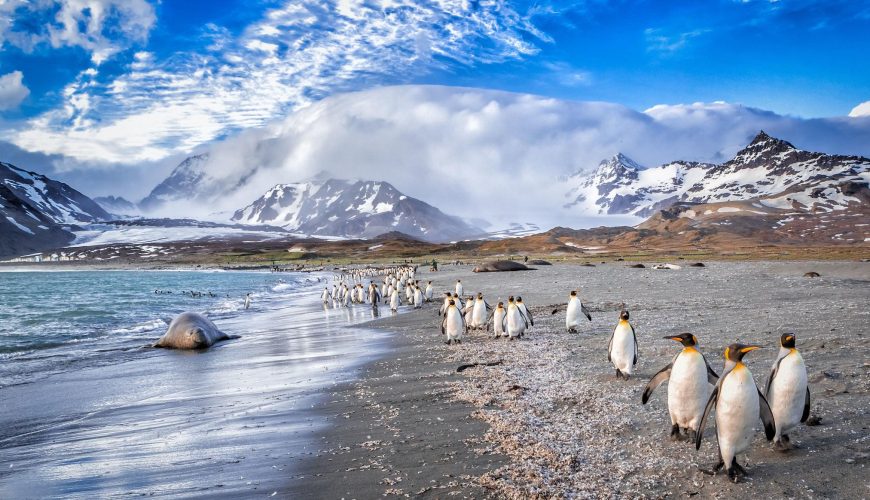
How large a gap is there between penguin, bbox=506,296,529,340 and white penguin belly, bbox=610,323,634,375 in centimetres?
489

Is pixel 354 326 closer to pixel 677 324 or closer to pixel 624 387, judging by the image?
pixel 677 324

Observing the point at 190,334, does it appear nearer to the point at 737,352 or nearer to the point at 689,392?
the point at 689,392

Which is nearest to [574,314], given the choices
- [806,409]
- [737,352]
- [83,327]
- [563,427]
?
[563,427]

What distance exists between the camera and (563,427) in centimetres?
640

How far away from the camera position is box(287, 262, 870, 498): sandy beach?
4.87 metres

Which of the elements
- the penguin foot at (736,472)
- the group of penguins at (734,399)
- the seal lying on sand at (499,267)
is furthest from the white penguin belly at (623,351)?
the seal lying on sand at (499,267)

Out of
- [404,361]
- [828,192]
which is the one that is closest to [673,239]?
[828,192]

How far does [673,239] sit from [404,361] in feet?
422

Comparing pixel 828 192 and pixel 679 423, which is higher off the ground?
pixel 828 192

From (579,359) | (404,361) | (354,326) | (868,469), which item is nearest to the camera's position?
(868,469)

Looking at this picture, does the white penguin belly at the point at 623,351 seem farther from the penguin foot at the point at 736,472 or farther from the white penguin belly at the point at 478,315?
the white penguin belly at the point at 478,315

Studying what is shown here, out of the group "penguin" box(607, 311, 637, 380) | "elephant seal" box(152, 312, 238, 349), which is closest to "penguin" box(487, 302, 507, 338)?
"penguin" box(607, 311, 637, 380)

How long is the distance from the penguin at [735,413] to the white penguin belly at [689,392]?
1.73ft

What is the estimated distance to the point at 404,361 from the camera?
37.4 ft
